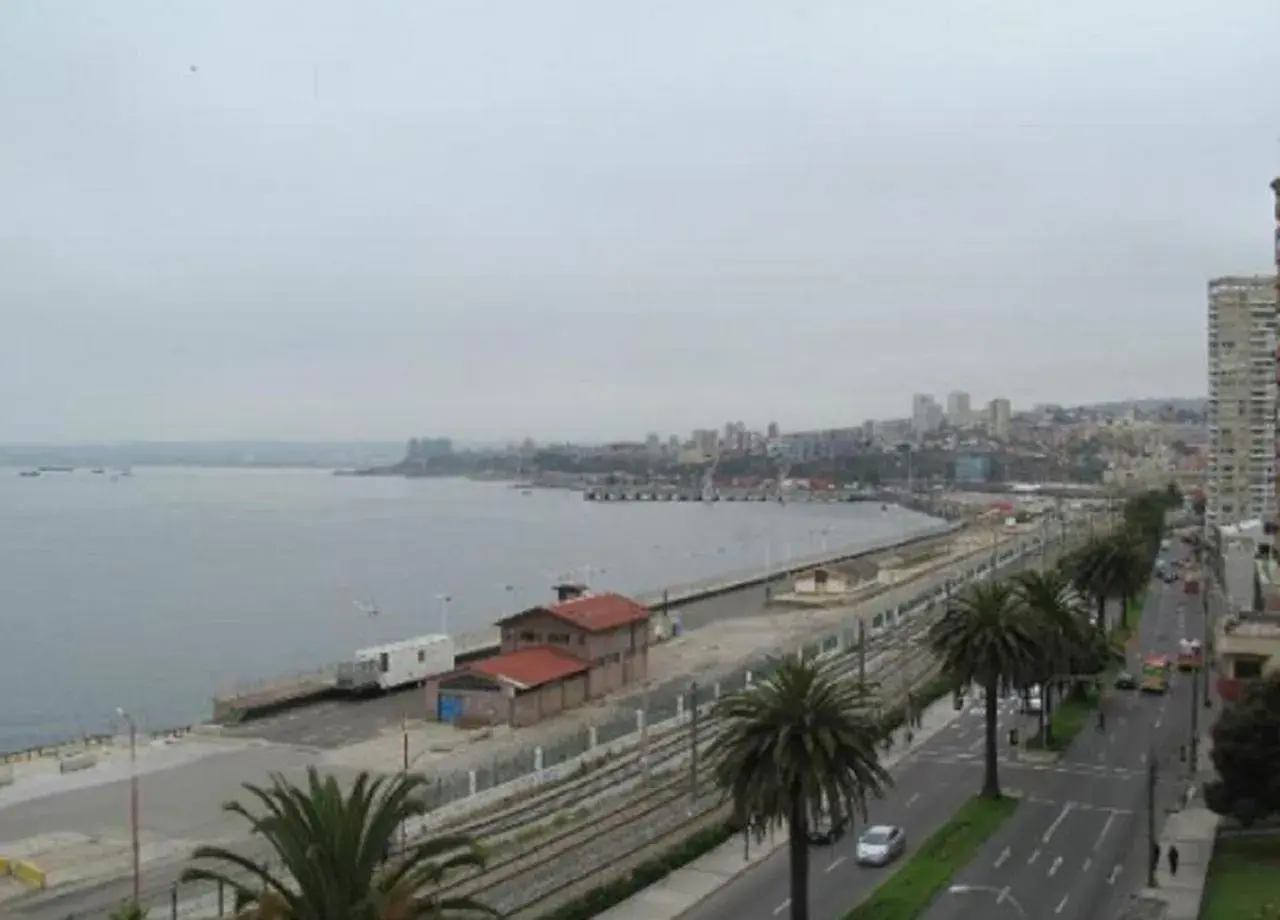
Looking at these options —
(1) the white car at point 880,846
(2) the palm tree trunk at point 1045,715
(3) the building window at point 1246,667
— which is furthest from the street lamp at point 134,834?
(3) the building window at point 1246,667

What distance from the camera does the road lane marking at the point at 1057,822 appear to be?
104 ft

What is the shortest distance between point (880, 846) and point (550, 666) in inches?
960

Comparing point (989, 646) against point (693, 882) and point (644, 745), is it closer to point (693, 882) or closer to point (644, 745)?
point (693, 882)

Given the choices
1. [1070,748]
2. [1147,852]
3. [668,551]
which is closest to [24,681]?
[1070,748]

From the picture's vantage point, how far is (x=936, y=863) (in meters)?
29.2

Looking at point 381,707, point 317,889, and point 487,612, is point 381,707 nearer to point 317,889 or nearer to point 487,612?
point 317,889

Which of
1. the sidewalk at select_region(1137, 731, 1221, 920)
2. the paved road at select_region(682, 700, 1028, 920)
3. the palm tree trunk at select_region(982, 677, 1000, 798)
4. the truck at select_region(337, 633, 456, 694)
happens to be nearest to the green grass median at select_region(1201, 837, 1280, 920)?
the sidewalk at select_region(1137, 731, 1221, 920)

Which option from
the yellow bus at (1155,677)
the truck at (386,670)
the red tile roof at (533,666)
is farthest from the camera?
the truck at (386,670)

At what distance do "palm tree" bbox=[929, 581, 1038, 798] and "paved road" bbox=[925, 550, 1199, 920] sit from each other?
2160 millimetres

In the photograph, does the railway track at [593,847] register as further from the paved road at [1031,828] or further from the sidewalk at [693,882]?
the paved road at [1031,828]

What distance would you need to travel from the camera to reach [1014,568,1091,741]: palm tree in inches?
1576

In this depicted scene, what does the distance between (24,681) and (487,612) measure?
135 feet

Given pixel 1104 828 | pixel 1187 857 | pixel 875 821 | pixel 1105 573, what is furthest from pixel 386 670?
pixel 1187 857

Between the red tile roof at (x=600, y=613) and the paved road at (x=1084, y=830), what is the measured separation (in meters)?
19.8
